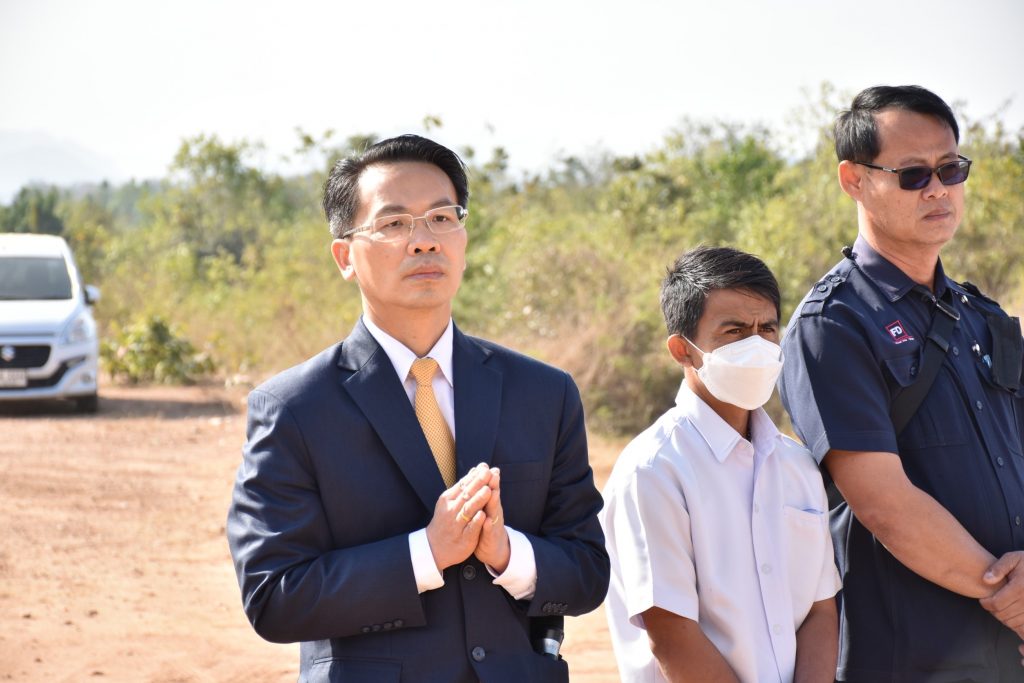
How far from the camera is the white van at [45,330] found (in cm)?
1247

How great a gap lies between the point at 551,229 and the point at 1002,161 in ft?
18.9

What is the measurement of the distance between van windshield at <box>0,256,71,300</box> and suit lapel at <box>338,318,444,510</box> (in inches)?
459

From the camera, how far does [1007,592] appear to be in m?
2.95

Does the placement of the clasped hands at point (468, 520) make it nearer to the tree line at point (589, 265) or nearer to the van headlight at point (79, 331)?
the tree line at point (589, 265)

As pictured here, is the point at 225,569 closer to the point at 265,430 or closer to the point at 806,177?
the point at 265,430

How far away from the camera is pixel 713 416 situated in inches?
120

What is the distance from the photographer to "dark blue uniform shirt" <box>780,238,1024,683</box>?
301cm

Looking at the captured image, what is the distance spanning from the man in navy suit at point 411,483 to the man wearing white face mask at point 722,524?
20 centimetres

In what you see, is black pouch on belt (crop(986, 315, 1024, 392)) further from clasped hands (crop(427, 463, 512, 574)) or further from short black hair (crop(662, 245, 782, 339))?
clasped hands (crop(427, 463, 512, 574))

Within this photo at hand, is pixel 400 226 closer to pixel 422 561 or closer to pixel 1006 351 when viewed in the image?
pixel 422 561

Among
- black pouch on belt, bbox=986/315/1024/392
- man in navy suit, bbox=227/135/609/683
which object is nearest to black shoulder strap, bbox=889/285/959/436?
black pouch on belt, bbox=986/315/1024/392

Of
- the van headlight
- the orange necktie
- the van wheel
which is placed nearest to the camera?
the orange necktie

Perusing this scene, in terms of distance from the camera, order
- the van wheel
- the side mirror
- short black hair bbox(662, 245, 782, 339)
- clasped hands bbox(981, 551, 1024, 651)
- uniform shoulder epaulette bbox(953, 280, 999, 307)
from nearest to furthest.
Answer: clasped hands bbox(981, 551, 1024, 651) → short black hair bbox(662, 245, 782, 339) → uniform shoulder epaulette bbox(953, 280, 999, 307) → the side mirror → the van wheel

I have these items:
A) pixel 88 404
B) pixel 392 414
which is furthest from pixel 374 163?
pixel 88 404
